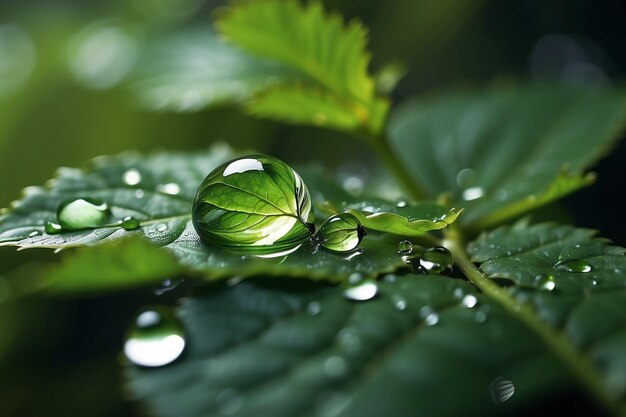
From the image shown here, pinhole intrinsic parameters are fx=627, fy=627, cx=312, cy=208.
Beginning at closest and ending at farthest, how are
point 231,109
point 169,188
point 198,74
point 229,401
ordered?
point 229,401
point 169,188
point 198,74
point 231,109

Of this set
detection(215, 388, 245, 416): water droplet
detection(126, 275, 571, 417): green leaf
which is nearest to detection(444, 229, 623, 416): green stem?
detection(126, 275, 571, 417): green leaf

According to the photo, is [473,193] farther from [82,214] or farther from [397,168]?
[82,214]

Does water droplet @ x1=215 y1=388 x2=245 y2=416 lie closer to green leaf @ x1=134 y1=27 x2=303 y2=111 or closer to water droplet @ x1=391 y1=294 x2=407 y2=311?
water droplet @ x1=391 y1=294 x2=407 y2=311

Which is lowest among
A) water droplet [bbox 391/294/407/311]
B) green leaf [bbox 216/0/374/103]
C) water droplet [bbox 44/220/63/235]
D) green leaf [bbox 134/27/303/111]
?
water droplet [bbox 391/294/407/311]

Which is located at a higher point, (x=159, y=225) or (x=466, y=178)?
(x=466, y=178)

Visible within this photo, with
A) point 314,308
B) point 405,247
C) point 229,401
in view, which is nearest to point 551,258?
point 405,247

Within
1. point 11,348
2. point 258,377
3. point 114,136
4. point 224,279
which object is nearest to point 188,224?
point 224,279

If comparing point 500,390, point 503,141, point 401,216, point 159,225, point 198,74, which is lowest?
point 500,390

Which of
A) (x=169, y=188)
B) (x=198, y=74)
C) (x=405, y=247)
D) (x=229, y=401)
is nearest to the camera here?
(x=229, y=401)
